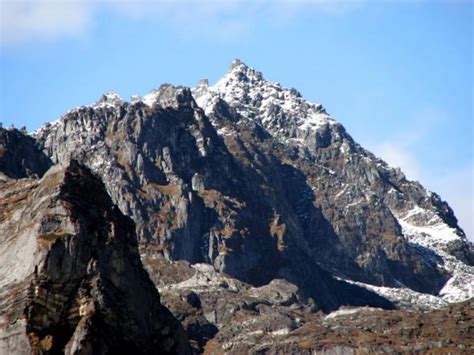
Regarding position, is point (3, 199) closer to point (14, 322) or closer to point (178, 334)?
point (178, 334)

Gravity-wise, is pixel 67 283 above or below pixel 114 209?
below

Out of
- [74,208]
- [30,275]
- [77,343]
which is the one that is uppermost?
[74,208]

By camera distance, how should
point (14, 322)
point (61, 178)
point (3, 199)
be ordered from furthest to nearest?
point (3, 199), point (61, 178), point (14, 322)

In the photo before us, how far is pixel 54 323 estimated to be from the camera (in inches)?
4569

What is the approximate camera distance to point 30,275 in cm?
11888

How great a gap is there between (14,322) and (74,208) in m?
19.8

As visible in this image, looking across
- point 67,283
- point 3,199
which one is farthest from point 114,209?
point 67,283

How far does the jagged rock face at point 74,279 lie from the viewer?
377ft

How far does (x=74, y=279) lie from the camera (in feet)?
397

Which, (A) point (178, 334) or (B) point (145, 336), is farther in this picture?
(A) point (178, 334)

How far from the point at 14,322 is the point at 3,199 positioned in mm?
35171

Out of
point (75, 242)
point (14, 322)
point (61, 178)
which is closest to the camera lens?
point (14, 322)

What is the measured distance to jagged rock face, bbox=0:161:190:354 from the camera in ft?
377

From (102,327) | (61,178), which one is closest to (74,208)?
(61,178)
